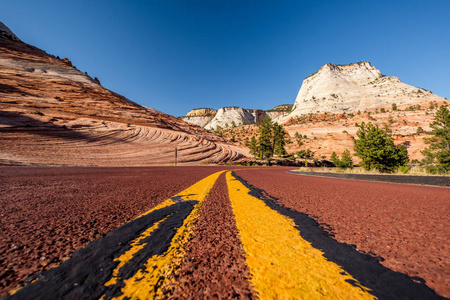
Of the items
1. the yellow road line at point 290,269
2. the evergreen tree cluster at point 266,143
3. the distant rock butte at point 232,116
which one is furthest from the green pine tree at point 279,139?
the distant rock butte at point 232,116

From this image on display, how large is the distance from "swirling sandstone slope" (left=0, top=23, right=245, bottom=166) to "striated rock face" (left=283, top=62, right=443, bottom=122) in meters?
54.4

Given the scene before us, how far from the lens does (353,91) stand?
7312cm

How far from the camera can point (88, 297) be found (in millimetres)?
560

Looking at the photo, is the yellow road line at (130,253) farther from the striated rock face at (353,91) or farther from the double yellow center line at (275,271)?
the striated rock face at (353,91)

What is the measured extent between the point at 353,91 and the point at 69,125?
9098cm

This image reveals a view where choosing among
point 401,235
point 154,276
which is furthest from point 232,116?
point 154,276

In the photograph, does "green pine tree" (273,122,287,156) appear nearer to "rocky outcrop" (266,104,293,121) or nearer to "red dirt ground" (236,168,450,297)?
→ "red dirt ground" (236,168,450,297)

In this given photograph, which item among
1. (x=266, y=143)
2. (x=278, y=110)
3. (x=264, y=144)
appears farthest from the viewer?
(x=278, y=110)

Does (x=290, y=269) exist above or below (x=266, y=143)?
below

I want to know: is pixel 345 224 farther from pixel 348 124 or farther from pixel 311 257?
pixel 348 124

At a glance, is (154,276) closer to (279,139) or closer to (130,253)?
(130,253)

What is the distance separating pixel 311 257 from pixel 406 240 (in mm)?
708

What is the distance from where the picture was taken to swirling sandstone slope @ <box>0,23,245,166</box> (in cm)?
1995

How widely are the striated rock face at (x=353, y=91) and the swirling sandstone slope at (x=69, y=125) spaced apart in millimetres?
54380
